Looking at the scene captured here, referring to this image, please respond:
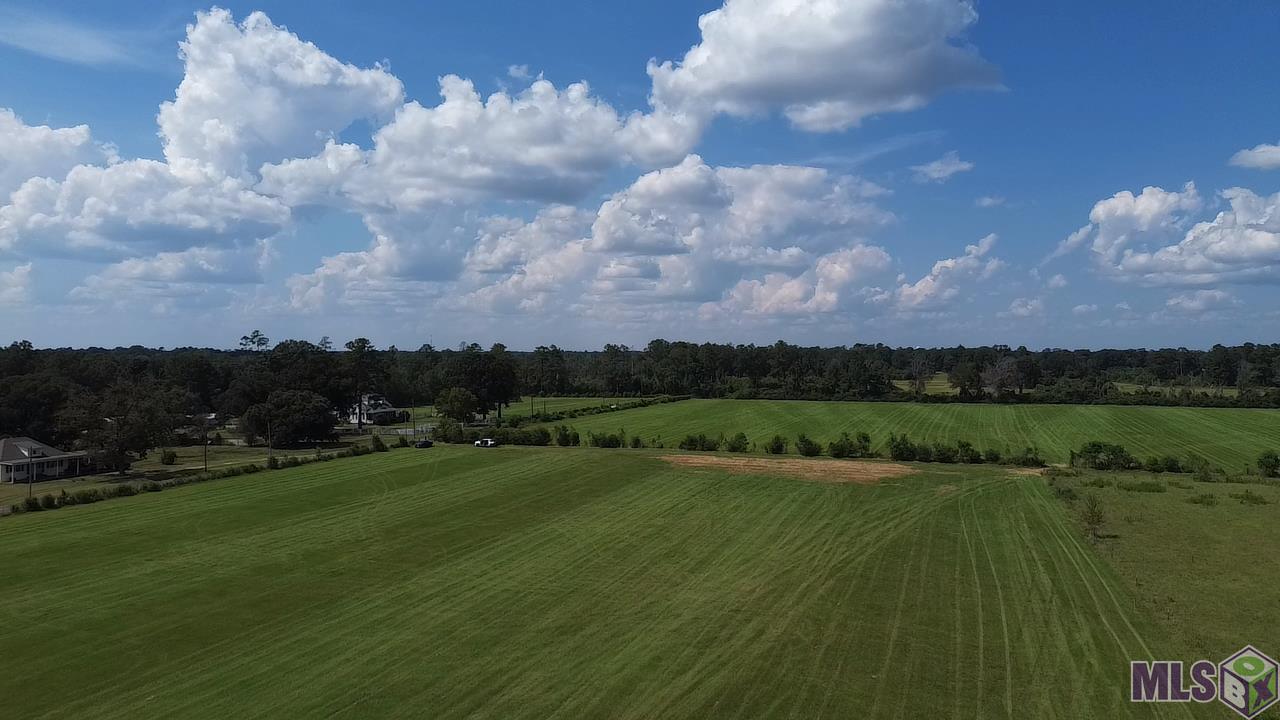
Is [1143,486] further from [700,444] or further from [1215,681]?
[700,444]

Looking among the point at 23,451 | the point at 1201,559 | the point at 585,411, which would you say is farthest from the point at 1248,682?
the point at 585,411

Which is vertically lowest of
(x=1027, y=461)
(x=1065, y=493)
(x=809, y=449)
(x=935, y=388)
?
(x=1065, y=493)

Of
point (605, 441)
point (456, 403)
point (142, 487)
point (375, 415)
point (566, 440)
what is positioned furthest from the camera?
point (375, 415)

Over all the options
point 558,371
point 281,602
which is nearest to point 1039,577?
point 281,602

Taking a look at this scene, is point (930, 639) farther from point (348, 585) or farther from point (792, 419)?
point (792, 419)

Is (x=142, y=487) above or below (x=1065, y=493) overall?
below

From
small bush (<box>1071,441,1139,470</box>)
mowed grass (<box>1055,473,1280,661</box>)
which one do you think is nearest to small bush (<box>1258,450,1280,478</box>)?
small bush (<box>1071,441,1139,470</box>)
